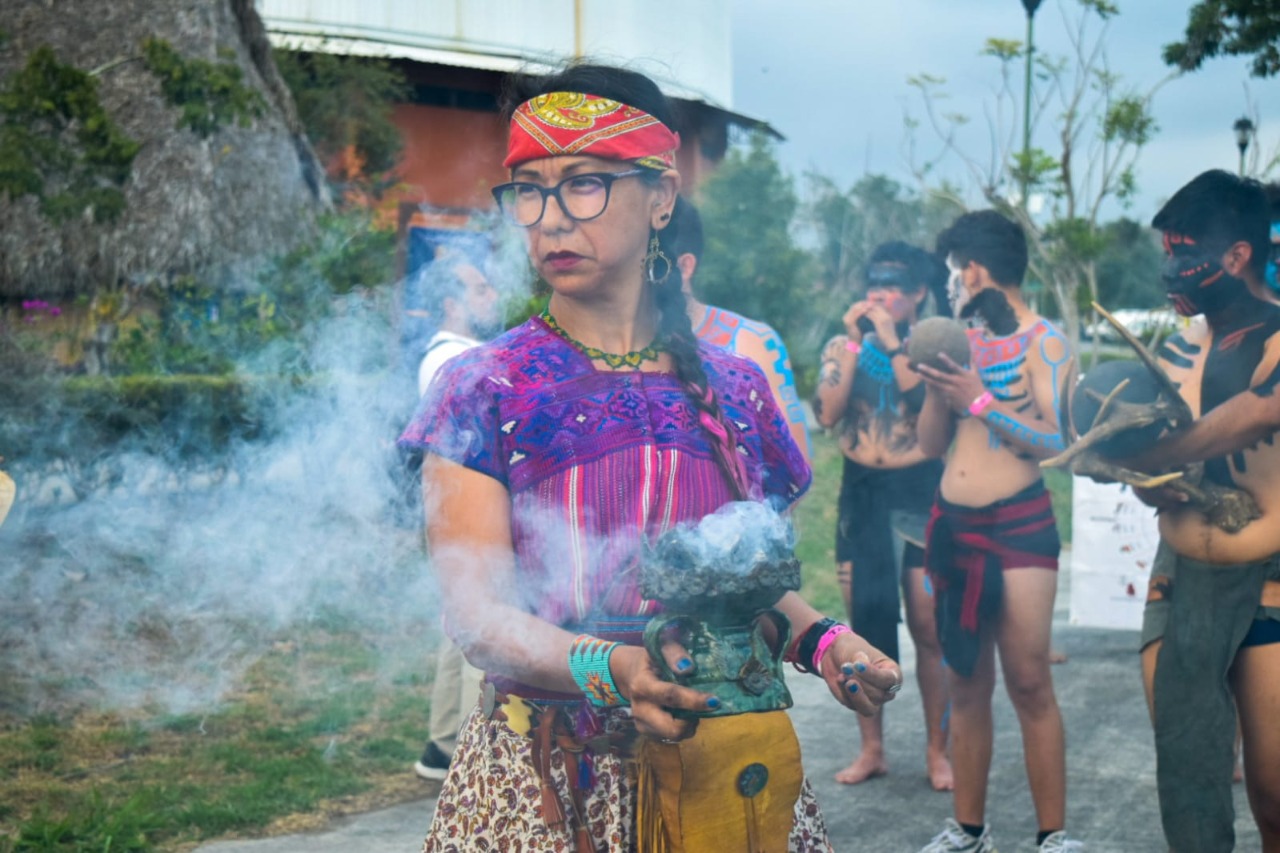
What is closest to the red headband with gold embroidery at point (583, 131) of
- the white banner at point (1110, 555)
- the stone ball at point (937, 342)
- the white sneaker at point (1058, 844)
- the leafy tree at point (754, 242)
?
the stone ball at point (937, 342)

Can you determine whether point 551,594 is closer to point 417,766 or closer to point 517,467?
point 517,467

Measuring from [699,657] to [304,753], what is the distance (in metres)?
3.89

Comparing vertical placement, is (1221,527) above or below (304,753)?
above

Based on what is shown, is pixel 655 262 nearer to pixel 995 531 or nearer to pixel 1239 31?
pixel 995 531

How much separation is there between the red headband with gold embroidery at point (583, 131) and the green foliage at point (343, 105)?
57.6ft

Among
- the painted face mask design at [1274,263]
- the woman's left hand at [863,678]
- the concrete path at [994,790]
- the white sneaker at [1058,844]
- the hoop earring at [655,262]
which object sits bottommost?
the concrete path at [994,790]

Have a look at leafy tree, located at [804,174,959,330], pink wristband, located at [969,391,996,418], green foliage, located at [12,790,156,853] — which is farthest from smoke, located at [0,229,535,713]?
leafy tree, located at [804,174,959,330]

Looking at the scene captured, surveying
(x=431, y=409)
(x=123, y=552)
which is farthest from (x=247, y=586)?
(x=431, y=409)

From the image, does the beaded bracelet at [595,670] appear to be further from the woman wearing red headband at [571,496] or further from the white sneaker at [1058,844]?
the white sneaker at [1058,844]

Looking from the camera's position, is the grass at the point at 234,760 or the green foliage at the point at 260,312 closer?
the grass at the point at 234,760

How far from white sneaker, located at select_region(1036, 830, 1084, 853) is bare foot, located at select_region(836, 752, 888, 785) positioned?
1.10 m

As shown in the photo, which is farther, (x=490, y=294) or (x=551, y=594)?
(x=490, y=294)

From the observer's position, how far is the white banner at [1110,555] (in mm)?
6922

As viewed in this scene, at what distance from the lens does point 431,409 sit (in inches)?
73.4
